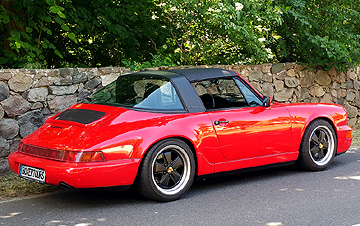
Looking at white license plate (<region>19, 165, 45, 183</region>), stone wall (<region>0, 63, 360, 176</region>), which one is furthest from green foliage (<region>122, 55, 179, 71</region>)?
white license plate (<region>19, 165, 45, 183</region>)

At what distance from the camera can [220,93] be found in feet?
20.0

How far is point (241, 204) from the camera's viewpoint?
206 inches

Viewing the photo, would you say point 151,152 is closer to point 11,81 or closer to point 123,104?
point 123,104

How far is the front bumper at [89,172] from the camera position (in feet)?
15.6

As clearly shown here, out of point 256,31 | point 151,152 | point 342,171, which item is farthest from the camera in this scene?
point 256,31

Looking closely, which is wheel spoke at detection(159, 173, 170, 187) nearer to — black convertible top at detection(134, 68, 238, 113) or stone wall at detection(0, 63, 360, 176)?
black convertible top at detection(134, 68, 238, 113)

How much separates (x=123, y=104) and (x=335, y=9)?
291 inches

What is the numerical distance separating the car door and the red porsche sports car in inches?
0.5

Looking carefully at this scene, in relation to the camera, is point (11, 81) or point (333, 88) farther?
point (333, 88)

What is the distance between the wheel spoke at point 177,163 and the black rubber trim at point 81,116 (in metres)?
→ 0.97

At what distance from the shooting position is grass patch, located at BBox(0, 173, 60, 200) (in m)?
5.80

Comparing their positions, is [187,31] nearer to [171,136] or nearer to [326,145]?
[326,145]

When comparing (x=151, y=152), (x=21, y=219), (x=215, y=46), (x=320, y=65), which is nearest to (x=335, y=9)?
(x=320, y=65)

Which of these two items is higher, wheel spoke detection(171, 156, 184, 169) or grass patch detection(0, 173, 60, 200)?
wheel spoke detection(171, 156, 184, 169)
